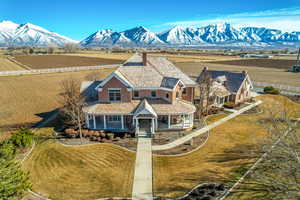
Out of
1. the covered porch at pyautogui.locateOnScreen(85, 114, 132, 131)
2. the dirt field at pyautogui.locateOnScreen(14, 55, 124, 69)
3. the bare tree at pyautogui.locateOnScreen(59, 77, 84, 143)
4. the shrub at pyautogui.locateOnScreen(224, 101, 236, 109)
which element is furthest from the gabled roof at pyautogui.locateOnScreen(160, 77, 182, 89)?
the dirt field at pyautogui.locateOnScreen(14, 55, 124, 69)

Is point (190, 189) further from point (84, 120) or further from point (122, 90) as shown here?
point (84, 120)

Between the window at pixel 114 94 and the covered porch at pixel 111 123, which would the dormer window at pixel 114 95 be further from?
the covered porch at pixel 111 123

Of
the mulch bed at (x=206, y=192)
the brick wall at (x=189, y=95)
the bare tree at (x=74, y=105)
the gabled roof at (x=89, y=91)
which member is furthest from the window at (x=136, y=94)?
the mulch bed at (x=206, y=192)

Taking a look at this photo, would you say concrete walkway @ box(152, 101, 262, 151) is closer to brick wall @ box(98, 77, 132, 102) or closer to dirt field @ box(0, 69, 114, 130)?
brick wall @ box(98, 77, 132, 102)

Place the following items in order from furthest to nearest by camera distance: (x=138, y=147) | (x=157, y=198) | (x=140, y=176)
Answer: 1. (x=138, y=147)
2. (x=140, y=176)
3. (x=157, y=198)

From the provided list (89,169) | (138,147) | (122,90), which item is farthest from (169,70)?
(89,169)

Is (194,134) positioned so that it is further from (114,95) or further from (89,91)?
(89,91)

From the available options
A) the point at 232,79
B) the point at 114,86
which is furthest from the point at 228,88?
the point at 114,86
